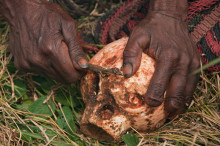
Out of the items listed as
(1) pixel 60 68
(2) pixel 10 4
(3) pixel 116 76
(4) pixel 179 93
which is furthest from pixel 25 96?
(4) pixel 179 93

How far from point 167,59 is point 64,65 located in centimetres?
84

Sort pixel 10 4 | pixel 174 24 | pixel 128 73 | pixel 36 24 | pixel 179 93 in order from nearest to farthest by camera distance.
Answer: pixel 128 73
pixel 179 93
pixel 174 24
pixel 36 24
pixel 10 4

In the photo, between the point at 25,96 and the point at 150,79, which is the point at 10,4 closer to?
the point at 25,96

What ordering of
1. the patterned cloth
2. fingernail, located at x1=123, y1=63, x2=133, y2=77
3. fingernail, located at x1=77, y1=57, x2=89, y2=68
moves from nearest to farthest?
fingernail, located at x1=123, y1=63, x2=133, y2=77 < fingernail, located at x1=77, y1=57, x2=89, y2=68 < the patterned cloth

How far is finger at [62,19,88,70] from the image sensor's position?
5.85 ft

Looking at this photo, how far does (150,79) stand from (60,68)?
770 millimetres

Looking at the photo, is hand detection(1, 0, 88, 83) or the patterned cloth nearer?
hand detection(1, 0, 88, 83)

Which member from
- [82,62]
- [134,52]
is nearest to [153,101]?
[134,52]

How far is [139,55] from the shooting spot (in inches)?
64.2

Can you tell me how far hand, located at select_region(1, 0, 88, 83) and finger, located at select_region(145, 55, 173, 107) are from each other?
0.55 m

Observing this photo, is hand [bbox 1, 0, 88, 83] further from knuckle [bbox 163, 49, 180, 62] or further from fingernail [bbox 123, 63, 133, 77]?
knuckle [bbox 163, 49, 180, 62]

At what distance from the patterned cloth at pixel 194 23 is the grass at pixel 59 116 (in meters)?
0.27

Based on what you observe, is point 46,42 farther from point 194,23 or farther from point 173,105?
point 194,23

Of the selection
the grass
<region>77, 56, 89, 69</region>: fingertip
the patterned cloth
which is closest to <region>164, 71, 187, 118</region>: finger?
the grass
